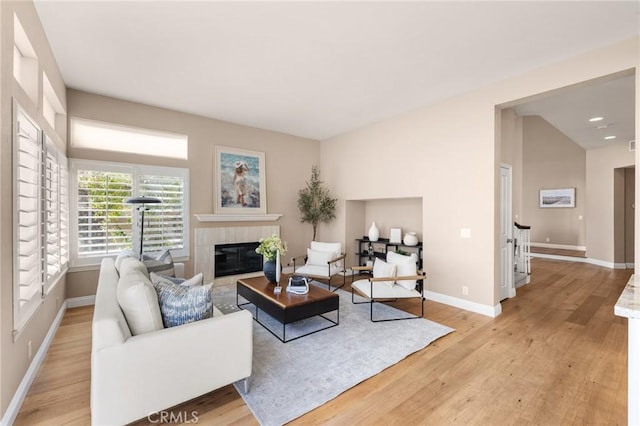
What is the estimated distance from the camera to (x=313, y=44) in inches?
119

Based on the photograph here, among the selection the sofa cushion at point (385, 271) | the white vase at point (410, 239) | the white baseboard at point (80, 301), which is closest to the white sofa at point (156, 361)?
the sofa cushion at point (385, 271)

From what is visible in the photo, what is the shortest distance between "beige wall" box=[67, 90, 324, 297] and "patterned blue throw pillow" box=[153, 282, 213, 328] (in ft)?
10.6

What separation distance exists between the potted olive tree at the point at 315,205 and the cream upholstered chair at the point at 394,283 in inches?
98.3

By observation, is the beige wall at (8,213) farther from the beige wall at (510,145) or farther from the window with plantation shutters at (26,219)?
the beige wall at (510,145)

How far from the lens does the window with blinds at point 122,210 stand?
4.23m

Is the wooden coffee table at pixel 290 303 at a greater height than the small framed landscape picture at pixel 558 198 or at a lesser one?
lesser

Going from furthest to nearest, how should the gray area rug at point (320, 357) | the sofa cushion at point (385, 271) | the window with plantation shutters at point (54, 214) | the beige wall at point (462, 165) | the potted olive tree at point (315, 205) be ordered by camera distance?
the potted olive tree at point (315, 205) → the sofa cushion at point (385, 271) → the beige wall at point (462, 165) → the window with plantation shutters at point (54, 214) → the gray area rug at point (320, 357)

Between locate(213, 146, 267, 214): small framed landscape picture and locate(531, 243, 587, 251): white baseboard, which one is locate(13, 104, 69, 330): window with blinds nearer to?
locate(213, 146, 267, 214): small framed landscape picture

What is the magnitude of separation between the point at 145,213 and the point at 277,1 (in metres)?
3.90

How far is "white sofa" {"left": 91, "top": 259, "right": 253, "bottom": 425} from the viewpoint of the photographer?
1.70 metres

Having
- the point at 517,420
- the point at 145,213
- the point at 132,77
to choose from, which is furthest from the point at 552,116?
the point at 145,213

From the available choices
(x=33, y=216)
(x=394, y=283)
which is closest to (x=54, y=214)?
(x=33, y=216)

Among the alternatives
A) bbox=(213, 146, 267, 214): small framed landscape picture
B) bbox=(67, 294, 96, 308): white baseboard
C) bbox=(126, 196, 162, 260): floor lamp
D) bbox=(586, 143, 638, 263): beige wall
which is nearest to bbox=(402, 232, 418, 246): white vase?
bbox=(213, 146, 267, 214): small framed landscape picture

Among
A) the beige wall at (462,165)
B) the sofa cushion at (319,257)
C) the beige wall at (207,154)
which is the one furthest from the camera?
the sofa cushion at (319,257)
